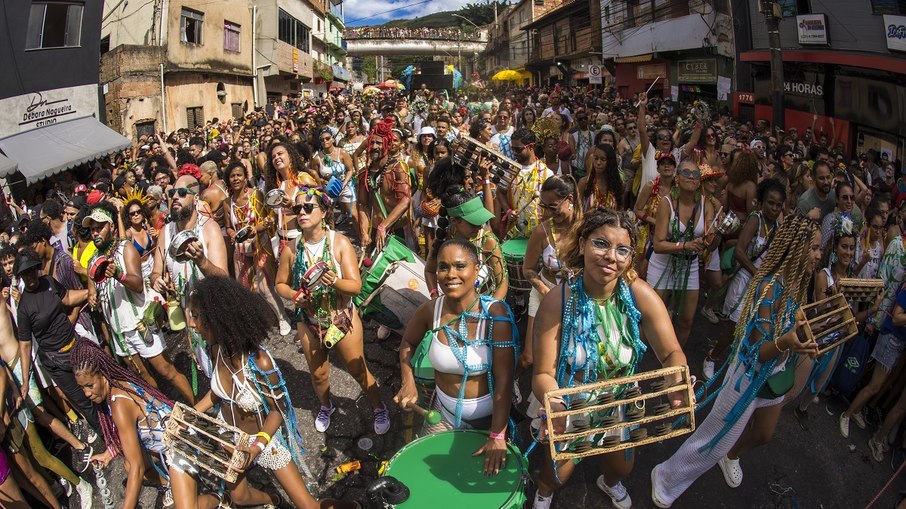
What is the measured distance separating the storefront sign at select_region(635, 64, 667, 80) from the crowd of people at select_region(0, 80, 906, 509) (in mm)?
22585

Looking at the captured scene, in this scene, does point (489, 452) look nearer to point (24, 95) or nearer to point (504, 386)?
point (504, 386)

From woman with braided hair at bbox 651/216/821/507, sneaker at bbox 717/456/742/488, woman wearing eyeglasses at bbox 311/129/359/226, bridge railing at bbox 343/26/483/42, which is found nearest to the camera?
woman with braided hair at bbox 651/216/821/507

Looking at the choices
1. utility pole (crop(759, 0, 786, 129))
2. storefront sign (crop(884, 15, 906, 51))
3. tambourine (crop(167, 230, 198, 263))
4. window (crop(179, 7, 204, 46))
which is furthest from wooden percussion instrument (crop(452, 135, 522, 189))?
window (crop(179, 7, 204, 46))

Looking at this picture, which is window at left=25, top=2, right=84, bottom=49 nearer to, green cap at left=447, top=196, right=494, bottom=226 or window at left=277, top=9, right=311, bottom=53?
green cap at left=447, top=196, right=494, bottom=226

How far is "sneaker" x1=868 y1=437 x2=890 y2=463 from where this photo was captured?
3.93 metres

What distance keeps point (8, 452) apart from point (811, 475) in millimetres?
5368

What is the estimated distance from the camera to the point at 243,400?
3158 mm

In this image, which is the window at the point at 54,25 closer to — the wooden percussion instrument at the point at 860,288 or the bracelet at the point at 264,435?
the bracelet at the point at 264,435

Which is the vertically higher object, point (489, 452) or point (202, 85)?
point (202, 85)

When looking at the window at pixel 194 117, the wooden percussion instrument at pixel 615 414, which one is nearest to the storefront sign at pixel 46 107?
the window at pixel 194 117

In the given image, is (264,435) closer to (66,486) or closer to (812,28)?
(66,486)

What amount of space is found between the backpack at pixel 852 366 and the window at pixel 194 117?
24.0 m

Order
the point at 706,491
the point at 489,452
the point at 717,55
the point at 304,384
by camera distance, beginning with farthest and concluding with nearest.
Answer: the point at 717,55, the point at 304,384, the point at 706,491, the point at 489,452

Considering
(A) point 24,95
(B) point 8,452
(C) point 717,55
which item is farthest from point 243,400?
(C) point 717,55
